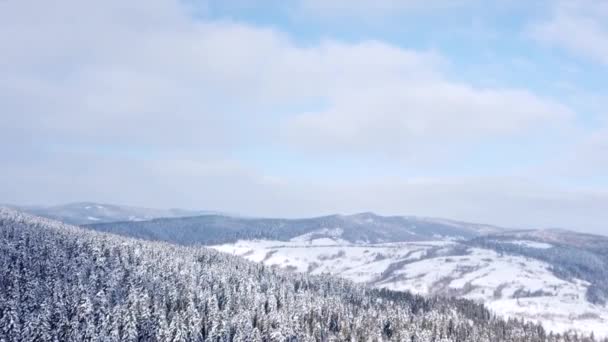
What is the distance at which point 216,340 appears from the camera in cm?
13612

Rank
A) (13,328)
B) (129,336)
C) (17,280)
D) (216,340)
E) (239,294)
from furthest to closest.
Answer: (239,294), (17,280), (216,340), (129,336), (13,328)

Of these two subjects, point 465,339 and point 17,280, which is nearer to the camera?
point 17,280

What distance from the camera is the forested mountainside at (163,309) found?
126 metres

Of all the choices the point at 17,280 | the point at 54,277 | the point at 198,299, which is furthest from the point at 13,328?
the point at 198,299

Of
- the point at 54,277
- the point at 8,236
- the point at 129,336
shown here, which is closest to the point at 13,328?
the point at 129,336

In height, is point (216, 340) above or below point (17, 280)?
below

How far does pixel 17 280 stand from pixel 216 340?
5684 cm

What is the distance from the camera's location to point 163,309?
14175 centimetres

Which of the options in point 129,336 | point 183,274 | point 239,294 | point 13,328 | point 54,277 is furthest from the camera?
point 183,274

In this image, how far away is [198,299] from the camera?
162375 millimetres

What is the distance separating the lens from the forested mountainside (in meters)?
126

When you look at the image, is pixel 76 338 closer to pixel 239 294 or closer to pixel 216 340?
pixel 216 340

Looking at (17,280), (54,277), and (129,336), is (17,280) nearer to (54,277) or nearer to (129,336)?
(54,277)

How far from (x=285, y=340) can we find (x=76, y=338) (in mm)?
51673
